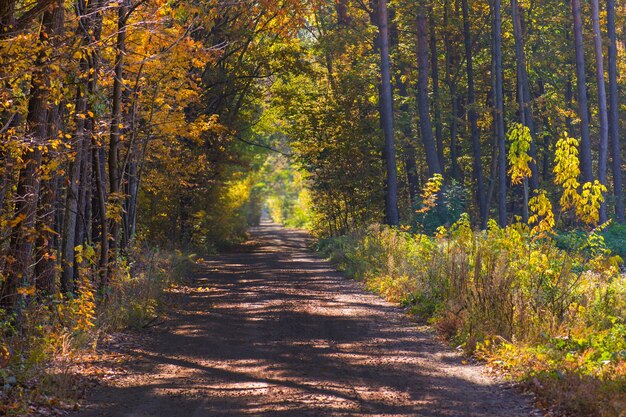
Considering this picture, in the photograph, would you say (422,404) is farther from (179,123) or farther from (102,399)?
(179,123)

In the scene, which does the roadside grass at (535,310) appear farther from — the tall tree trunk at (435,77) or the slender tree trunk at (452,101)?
the slender tree trunk at (452,101)

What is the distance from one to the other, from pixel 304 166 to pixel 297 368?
2593 centimetres

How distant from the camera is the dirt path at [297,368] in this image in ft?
26.8

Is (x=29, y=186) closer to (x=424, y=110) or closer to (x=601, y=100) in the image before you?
(x=424, y=110)

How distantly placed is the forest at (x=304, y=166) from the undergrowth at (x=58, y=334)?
0.04 meters

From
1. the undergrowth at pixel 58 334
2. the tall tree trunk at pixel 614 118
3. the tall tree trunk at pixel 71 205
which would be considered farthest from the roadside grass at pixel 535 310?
the tall tree trunk at pixel 614 118

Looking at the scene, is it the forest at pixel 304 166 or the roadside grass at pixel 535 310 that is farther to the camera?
the forest at pixel 304 166

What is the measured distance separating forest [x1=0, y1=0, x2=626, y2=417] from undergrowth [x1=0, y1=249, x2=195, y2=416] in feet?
0.14

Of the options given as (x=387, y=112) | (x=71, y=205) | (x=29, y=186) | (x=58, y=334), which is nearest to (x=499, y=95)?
(x=387, y=112)

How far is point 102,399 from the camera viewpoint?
8.69 metres

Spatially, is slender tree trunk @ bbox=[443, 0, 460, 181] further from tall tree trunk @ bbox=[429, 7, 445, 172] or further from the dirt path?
the dirt path

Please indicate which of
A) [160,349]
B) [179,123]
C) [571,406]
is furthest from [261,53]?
[571,406]

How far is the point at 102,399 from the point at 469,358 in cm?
463

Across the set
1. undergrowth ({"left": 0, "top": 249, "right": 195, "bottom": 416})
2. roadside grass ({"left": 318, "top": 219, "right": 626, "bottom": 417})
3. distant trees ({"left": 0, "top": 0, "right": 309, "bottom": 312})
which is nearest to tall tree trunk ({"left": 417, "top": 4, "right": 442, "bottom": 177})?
distant trees ({"left": 0, "top": 0, "right": 309, "bottom": 312})
